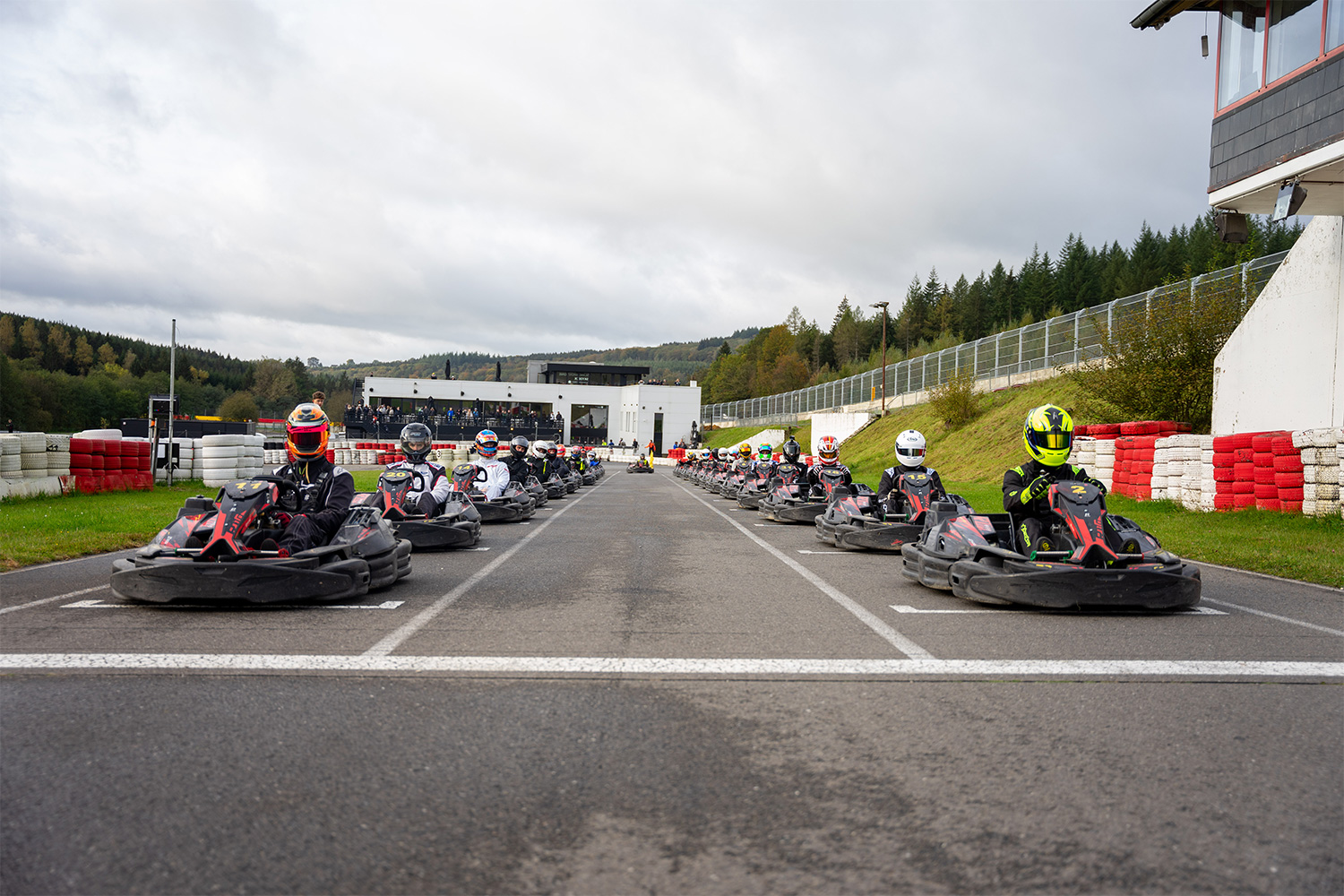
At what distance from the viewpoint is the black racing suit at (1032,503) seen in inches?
292

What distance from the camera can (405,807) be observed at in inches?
115

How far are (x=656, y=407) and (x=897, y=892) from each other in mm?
77133

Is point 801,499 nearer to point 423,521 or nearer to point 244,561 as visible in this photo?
point 423,521

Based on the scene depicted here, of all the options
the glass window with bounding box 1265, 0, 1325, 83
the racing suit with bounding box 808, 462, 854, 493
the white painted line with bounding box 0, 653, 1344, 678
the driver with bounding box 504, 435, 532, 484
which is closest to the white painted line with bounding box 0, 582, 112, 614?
the white painted line with bounding box 0, 653, 1344, 678

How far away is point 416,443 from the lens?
11.5 m

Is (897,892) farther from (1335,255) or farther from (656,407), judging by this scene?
(656,407)

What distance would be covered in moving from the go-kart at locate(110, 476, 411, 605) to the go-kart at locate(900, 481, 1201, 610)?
15.8 feet

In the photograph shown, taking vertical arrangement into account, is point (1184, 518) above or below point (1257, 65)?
below

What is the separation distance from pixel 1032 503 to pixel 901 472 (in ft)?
13.0

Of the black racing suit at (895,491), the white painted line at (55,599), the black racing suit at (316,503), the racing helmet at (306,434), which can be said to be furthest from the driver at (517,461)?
the white painted line at (55,599)

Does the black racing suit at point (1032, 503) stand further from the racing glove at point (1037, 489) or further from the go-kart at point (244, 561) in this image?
the go-kart at point (244, 561)

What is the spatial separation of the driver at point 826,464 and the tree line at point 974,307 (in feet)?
121

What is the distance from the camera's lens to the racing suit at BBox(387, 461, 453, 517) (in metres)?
11.2

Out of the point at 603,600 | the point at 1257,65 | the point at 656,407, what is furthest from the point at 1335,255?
the point at 656,407
